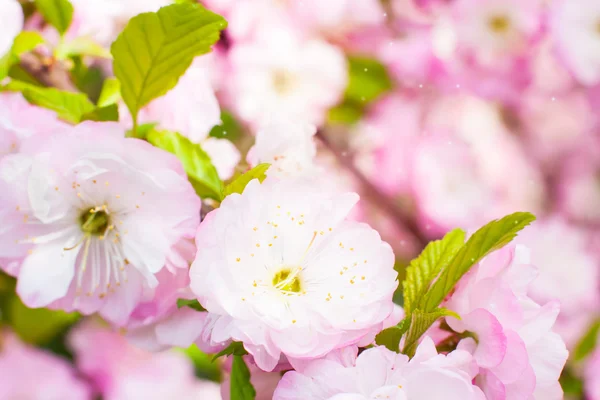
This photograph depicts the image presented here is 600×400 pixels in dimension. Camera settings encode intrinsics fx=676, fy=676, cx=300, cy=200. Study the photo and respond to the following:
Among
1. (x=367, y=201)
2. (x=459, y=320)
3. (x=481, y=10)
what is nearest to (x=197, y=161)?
(x=459, y=320)

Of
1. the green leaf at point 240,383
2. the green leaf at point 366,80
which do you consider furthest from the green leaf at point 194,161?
the green leaf at point 366,80

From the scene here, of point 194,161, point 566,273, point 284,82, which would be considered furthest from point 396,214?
point 194,161

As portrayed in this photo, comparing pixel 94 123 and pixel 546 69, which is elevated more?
pixel 94 123

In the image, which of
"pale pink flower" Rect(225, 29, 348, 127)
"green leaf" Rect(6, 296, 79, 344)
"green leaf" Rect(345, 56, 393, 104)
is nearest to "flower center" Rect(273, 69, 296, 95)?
"pale pink flower" Rect(225, 29, 348, 127)

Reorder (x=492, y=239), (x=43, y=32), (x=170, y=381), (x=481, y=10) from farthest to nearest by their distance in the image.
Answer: (x=170, y=381) → (x=481, y=10) → (x=43, y=32) → (x=492, y=239)

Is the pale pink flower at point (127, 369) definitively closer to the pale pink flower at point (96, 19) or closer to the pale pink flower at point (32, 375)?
the pale pink flower at point (32, 375)

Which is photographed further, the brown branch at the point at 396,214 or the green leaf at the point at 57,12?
the brown branch at the point at 396,214

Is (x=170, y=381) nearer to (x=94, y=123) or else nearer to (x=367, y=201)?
(x=367, y=201)
